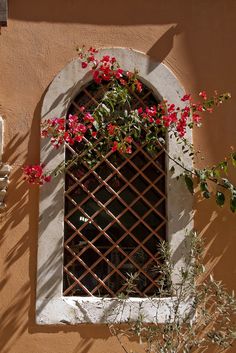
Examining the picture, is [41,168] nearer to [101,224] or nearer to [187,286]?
[101,224]

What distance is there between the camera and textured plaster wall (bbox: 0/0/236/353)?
4.29m

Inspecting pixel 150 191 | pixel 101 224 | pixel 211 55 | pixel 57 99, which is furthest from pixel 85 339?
pixel 211 55

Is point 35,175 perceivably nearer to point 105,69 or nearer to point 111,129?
point 111,129

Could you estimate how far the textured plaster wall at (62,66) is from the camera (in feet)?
14.1

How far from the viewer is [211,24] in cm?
480

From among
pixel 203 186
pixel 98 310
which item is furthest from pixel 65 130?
pixel 98 310

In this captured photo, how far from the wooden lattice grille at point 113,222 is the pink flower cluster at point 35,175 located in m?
0.20

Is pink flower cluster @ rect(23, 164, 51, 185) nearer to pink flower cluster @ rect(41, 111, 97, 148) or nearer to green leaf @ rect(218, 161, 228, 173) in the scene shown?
pink flower cluster @ rect(41, 111, 97, 148)

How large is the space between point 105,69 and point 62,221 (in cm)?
116

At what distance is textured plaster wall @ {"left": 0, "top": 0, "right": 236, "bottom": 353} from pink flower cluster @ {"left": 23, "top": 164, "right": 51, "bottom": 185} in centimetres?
10

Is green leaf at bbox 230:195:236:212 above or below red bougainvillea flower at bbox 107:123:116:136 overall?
below

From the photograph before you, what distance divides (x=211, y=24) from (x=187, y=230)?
163 centimetres

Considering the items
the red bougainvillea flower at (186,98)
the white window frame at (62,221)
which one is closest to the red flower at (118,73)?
the white window frame at (62,221)

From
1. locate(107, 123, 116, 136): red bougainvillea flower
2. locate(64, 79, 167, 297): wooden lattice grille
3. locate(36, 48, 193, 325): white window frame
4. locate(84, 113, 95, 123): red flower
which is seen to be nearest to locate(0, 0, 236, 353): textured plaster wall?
locate(36, 48, 193, 325): white window frame
